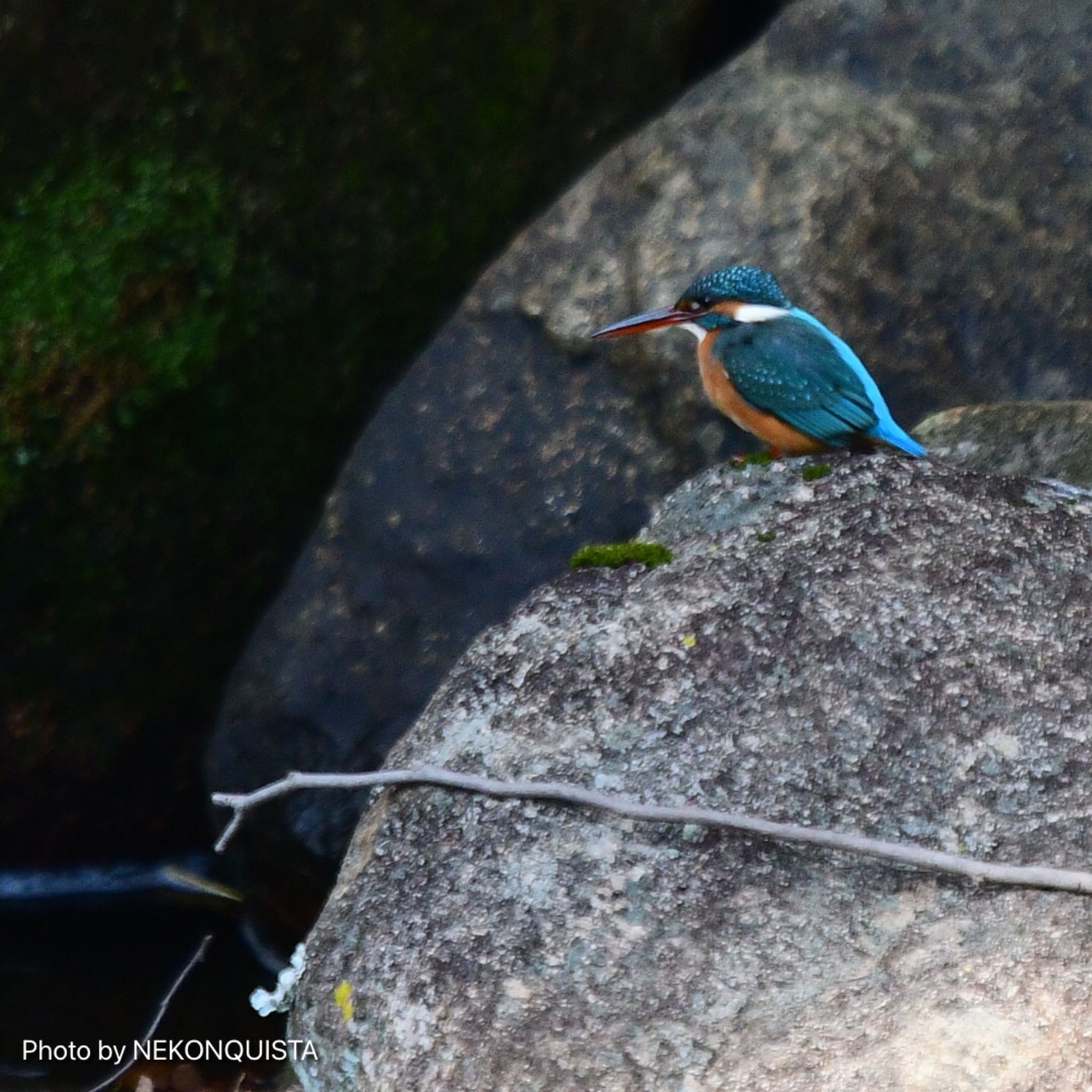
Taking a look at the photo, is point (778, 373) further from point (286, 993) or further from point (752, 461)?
Answer: point (286, 993)

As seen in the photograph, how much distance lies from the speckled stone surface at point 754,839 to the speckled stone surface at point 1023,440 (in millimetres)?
469

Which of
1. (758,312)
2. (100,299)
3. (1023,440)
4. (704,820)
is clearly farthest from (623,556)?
(100,299)

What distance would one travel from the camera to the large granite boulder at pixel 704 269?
3.71 meters

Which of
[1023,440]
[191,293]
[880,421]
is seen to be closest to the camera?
[880,421]

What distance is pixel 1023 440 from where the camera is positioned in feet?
9.34

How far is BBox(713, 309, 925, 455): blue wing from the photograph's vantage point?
2732 mm

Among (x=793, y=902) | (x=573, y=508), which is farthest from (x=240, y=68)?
(x=793, y=902)

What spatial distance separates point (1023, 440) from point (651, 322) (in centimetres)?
89

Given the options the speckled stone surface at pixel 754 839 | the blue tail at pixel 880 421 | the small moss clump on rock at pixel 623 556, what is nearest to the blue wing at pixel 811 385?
the blue tail at pixel 880 421

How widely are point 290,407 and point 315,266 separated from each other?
45 cm

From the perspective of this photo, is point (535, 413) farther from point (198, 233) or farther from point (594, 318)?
point (198, 233)

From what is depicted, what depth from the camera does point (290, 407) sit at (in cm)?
424

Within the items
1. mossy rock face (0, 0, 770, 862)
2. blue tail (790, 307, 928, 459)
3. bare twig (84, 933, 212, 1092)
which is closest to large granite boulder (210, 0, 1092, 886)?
mossy rock face (0, 0, 770, 862)

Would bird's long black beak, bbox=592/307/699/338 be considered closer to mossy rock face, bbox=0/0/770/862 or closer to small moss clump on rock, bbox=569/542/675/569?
small moss clump on rock, bbox=569/542/675/569
